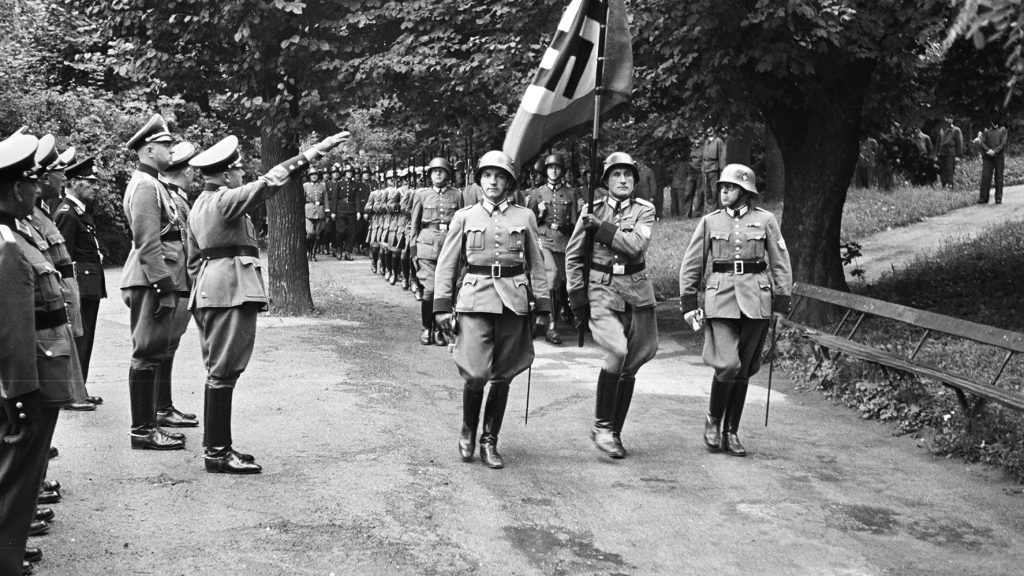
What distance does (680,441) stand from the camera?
9.33 meters

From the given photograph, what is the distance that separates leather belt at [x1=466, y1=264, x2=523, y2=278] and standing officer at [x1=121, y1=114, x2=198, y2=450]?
2113 millimetres

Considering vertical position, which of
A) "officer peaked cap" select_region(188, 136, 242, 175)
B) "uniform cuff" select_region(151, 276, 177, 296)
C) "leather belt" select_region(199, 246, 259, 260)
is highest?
"officer peaked cap" select_region(188, 136, 242, 175)

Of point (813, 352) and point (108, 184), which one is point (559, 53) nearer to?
point (813, 352)

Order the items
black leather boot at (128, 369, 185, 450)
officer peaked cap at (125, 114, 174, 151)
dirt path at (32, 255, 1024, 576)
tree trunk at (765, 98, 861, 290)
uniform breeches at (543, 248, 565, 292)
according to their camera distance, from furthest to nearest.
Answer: uniform breeches at (543, 248, 565, 292)
tree trunk at (765, 98, 861, 290)
officer peaked cap at (125, 114, 174, 151)
black leather boot at (128, 369, 185, 450)
dirt path at (32, 255, 1024, 576)

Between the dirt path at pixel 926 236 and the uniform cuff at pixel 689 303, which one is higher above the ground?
the dirt path at pixel 926 236

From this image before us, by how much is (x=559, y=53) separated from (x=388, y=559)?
16.2 ft

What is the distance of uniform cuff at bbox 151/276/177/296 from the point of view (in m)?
8.30

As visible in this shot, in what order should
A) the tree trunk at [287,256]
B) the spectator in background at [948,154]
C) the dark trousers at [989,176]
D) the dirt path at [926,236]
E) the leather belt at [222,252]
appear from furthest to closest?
the spectator in background at [948,154] < the dark trousers at [989,176] < the dirt path at [926,236] < the tree trunk at [287,256] < the leather belt at [222,252]

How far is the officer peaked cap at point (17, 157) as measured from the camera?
510 centimetres

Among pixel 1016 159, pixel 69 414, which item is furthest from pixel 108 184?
pixel 1016 159

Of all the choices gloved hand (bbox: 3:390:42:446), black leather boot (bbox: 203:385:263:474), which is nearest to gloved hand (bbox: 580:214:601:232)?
black leather boot (bbox: 203:385:263:474)

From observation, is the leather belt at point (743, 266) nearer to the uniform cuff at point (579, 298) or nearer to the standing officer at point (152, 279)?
the uniform cuff at point (579, 298)

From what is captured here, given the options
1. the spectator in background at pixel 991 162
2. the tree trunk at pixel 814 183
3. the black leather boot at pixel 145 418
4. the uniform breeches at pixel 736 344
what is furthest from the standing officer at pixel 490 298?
the spectator in background at pixel 991 162

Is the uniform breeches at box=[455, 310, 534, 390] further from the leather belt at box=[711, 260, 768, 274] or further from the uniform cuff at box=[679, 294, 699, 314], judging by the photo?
the leather belt at box=[711, 260, 768, 274]
